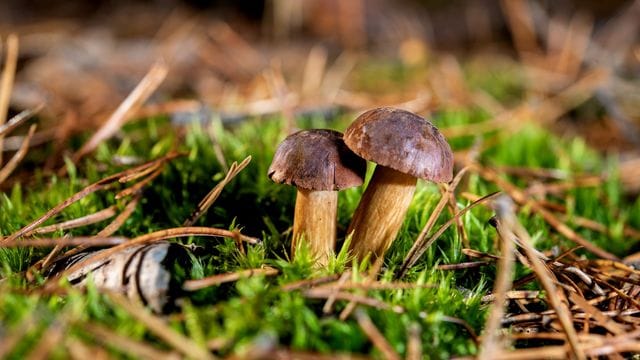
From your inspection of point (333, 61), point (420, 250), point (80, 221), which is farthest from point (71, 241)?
point (333, 61)

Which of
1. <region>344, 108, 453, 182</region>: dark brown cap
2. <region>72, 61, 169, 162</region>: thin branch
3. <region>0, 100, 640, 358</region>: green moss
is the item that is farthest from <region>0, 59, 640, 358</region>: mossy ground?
<region>344, 108, 453, 182</region>: dark brown cap

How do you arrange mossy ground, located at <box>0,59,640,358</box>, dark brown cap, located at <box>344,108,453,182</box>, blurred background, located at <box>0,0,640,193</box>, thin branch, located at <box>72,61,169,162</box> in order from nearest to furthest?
mossy ground, located at <box>0,59,640,358</box>
dark brown cap, located at <box>344,108,453,182</box>
thin branch, located at <box>72,61,169,162</box>
blurred background, located at <box>0,0,640,193</box>

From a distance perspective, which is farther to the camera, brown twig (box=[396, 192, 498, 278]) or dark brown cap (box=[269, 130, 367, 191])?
brown twig (box=[396, 192, 498, 278])

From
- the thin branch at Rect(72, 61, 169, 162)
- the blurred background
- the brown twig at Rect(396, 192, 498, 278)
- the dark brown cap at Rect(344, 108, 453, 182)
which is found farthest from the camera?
the blurred background

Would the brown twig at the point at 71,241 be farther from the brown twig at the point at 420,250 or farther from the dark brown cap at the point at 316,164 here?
the brown twig at the point at 420,250

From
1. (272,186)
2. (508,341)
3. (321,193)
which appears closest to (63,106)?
(272,186)

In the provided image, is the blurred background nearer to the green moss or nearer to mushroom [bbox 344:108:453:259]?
the green moss

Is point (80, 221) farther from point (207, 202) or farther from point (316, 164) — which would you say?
point (316, 164)

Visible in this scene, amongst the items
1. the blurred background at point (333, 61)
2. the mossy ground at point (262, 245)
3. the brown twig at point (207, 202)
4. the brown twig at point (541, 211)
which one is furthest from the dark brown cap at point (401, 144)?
the blurred background at point (333, 61)

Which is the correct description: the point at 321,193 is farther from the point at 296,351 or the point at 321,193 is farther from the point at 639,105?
the point at 639,105
